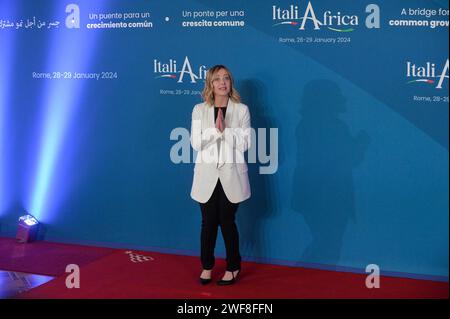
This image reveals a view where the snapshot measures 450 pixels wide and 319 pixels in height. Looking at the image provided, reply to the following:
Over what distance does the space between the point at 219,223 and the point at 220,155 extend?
1.76 feet

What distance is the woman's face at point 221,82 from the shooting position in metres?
4.71

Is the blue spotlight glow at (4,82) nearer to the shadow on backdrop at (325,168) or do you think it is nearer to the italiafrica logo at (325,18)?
the italiafrica logo at (325,18)

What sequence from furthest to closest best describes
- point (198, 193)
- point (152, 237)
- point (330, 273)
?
point (152, 237), point (330, 273), point (198, 193)

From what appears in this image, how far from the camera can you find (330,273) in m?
5.12

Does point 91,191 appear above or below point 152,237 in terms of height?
above

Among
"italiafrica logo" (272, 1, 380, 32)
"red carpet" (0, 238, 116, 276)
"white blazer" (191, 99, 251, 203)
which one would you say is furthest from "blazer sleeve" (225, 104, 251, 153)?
"red carpet" (0, 238, 116, 276)

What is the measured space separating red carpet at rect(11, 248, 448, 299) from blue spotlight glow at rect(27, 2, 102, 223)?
1138mm

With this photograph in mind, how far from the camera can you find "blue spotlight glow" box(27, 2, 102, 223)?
19.5ft

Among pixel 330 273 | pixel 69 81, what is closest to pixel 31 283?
pixel 69 81

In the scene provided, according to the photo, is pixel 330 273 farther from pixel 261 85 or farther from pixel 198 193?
pixel 261 85

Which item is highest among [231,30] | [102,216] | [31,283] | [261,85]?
[231,30]

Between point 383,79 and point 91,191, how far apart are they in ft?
9.39

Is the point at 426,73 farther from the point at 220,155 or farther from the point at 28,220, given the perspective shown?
the point at 28,220

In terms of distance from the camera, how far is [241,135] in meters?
4.77
